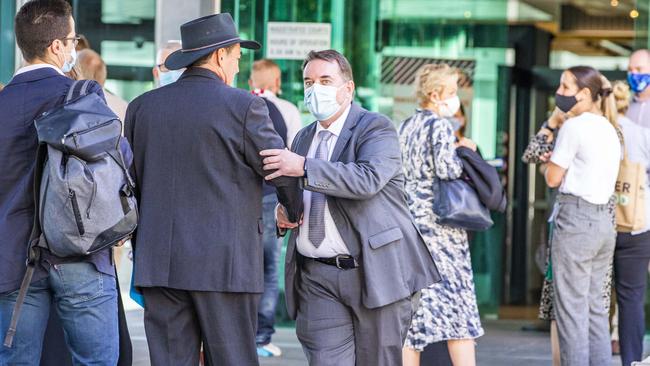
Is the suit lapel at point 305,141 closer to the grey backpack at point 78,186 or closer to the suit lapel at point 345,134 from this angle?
the suit lapel at point 345,134

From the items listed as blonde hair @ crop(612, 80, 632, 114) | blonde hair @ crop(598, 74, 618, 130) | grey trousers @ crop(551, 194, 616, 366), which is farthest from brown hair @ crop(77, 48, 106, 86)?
blonde hair @ crop(612, 80, 632, 114)

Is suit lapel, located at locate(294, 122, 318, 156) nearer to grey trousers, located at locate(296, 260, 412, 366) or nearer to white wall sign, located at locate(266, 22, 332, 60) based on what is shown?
grey trousers, located at locate(296, 260, 412, 366)

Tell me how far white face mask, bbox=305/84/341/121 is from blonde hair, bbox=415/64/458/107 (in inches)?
70.7

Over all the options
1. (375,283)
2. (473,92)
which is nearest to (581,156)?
(375,283)

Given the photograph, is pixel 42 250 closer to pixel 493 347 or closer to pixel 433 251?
pixel 433 251

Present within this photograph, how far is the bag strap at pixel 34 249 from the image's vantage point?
4523 mm

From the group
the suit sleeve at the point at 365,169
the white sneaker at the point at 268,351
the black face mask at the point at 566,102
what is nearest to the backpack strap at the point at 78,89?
the suit sleeve at the point at 365,169

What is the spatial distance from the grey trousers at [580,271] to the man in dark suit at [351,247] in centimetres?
183

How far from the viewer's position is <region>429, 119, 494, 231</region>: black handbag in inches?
262

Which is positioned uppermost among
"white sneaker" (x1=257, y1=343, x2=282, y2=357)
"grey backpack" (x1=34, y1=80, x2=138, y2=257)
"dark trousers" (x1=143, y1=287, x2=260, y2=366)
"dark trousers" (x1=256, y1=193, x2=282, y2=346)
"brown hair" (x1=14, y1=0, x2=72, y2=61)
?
"brown hair" (x1=14, y1=0, x2=72, y2=61)

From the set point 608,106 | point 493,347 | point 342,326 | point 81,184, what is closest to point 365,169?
point 342,326

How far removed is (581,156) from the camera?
22.2ft

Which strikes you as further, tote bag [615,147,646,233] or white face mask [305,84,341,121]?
tote bag [615,147,646,233]

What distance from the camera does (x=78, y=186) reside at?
175 inches
